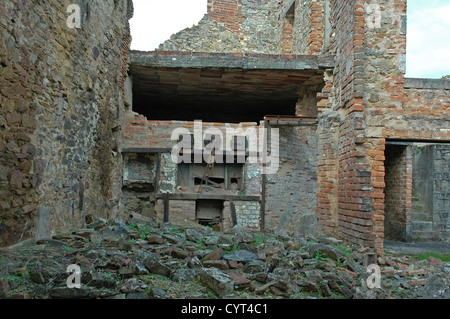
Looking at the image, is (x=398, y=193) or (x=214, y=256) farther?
(x=398, y=193)

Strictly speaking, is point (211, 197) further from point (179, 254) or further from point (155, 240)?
point (179, 254)

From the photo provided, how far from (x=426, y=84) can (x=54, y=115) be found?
635 centimetres

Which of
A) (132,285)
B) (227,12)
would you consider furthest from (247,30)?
(132,285)

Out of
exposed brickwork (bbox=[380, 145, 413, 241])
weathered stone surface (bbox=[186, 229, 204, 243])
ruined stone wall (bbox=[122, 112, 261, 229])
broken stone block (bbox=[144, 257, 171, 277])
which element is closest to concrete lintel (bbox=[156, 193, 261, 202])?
ruined stone wall (bbox=[122, 112, 261, 229])

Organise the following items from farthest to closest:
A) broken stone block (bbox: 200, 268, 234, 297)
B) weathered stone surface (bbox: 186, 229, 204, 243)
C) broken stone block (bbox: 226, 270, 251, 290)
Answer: weathered stone surface (bbox: 186, 229, 204, 243) → broken stone block (bbox: 226, 270, 251, 290) → broken stone block (bbox: 200, 268, 234, 297)

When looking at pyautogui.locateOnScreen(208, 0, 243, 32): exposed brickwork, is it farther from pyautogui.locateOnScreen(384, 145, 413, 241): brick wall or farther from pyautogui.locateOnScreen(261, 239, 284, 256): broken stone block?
pyautogui.locateOnScreen(261, 239, 284, 256): broken stone block

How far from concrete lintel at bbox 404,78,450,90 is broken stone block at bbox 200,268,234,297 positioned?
16.4ft

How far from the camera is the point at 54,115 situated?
5.04m

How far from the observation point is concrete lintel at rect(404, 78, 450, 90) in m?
6.34

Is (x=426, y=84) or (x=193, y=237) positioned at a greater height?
(x=426, y=84)

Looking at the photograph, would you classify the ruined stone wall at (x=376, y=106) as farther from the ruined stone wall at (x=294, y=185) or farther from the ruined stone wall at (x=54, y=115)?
the ruined stone wall at (x=54, y=115)

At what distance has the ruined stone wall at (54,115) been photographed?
395 cm
